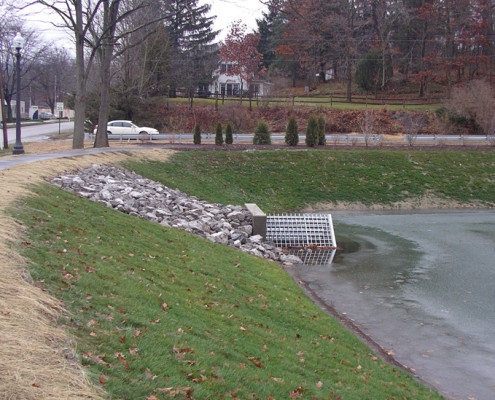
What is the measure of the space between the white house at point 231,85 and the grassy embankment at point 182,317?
4609 centimetres

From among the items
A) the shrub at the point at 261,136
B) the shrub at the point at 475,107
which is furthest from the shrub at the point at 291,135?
the shrub at the point at 475,107

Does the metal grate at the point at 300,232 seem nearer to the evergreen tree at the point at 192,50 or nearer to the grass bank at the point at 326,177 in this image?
the grass bank at the point at 326,177

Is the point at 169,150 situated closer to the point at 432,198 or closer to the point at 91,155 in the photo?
the point at 91,155

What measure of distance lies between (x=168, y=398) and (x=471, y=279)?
11407mm

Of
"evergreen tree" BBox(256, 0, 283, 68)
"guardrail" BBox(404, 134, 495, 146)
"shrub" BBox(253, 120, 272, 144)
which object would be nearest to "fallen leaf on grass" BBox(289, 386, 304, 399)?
"shrub" BBox(253, 120, 272, 144)

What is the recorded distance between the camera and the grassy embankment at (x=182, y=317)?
5406 millimetres

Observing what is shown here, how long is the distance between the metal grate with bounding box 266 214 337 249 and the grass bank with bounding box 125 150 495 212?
200 inches

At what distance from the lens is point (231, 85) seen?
7344 centimetres

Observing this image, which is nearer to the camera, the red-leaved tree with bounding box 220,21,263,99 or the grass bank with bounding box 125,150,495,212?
the grass bank with bounding box 125,150,495,212

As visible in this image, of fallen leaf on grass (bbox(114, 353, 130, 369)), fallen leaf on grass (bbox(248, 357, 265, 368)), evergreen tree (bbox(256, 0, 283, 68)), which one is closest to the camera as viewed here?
fallen leaf on grass (bbox(114, 353, 130, 369))

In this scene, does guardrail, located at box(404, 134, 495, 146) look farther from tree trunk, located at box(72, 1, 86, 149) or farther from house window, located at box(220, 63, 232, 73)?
house window, located at box(220, 63, 232, 73)

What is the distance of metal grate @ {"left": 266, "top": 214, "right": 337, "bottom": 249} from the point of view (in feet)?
59.3

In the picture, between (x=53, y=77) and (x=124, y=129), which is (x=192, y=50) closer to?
(x=124, y=129)

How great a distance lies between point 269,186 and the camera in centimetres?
2662
